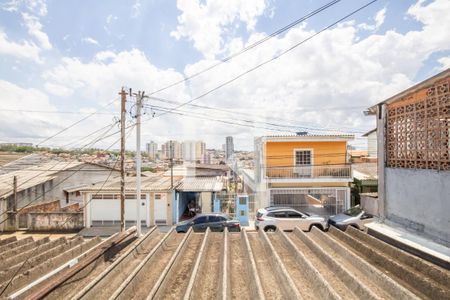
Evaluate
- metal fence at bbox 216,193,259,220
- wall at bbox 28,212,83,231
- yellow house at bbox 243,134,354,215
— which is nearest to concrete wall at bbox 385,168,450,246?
yellow house at bbox 243,134,354,215

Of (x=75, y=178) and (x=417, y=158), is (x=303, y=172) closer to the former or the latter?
(x=417, y=158)

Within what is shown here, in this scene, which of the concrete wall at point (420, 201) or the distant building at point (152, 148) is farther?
the distant building at point (152, 148)

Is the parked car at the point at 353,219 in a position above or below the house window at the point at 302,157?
below

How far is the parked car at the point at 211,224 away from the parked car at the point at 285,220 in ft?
4.56

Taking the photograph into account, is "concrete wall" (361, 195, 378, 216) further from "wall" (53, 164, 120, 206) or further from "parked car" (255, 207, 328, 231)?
"wall" (53, 164, 120, 206)

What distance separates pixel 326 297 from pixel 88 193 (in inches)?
685

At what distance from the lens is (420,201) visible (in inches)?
231

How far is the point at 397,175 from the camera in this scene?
6.69 metres

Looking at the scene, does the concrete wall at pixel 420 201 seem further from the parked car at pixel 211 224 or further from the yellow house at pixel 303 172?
the yellow house at pixel 303 172

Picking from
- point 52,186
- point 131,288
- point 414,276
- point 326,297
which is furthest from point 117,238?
point 52,186

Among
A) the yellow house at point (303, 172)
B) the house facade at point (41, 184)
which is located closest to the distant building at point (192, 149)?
the house facade at point (41, 184)

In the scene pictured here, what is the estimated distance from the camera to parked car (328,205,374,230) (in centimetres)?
1314

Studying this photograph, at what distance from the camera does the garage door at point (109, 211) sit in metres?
17.4

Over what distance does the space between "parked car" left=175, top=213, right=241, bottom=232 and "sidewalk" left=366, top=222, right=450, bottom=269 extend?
25.1 feet
